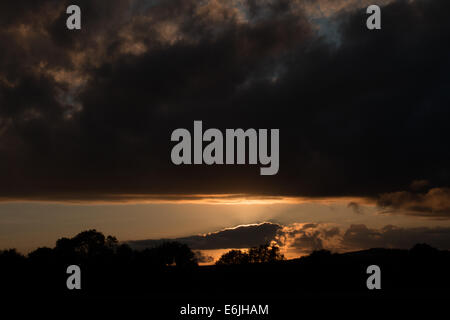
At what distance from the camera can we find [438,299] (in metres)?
72.5

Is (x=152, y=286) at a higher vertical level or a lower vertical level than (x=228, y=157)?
lower

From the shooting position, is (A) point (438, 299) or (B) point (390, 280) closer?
(A) point (438, 299)

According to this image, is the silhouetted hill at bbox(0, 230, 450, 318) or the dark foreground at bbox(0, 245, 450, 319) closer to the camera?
the dark foreground at bbox(0, 245, 450, 319)

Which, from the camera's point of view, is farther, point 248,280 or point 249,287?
point 248,280

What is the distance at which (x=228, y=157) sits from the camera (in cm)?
5181

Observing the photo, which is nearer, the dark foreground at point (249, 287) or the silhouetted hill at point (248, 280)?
the dark foreground at point (249, 287)
